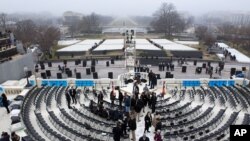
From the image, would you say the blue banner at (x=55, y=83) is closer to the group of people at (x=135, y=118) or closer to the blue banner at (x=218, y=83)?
the group of people at (x=135, y=118)

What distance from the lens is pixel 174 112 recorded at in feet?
50.9

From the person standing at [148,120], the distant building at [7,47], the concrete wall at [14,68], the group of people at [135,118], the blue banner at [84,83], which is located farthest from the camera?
the distant building at [7,47]

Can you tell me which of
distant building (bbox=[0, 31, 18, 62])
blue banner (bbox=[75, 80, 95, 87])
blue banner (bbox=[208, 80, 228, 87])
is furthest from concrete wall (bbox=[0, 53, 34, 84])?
blue banner (bbox=[208, 80, 228, 87])

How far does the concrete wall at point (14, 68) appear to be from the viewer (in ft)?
73.8

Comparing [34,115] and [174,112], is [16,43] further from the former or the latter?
[174,112]

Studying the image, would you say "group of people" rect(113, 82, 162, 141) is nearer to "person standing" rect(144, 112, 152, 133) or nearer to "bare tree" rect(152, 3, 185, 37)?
"person standing" rect(144, 112, 152, 133)

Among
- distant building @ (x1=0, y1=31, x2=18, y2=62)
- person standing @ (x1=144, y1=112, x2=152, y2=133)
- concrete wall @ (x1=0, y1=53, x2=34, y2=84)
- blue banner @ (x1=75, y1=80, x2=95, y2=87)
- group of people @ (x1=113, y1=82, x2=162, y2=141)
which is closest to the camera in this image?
group of people @ (x1=113, y1=82, x2=162, y2=141)

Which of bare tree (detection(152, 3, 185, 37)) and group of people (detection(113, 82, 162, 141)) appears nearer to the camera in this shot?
group of people (detection(113, 82, 162, 141))

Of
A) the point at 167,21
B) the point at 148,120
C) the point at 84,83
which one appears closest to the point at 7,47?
the point at 84,83

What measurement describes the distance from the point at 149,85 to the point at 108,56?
18985 mm

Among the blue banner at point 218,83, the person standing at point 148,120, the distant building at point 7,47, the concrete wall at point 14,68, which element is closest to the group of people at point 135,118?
the person standing at point 148,120

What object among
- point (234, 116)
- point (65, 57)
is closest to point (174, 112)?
point (234, 116)

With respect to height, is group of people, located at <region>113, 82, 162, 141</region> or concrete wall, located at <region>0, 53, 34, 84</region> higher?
concrete wall, located at <region>0, 53, 34, 84</region>

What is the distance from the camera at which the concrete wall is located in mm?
22480
